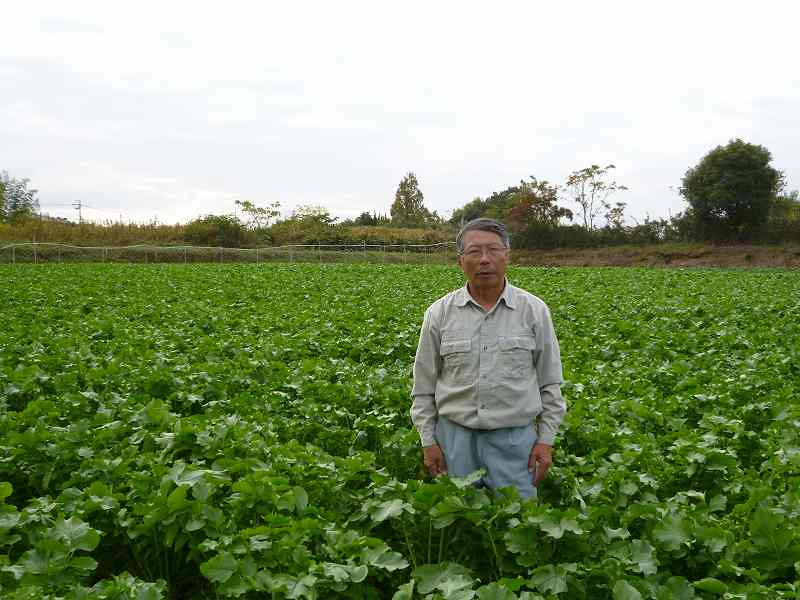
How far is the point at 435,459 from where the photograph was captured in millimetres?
3338

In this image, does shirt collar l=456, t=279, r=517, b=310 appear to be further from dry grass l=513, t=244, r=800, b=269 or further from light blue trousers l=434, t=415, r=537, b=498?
dry grass l=513, t=244, r=800, b=269

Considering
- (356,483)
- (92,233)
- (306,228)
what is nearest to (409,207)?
(306,228)

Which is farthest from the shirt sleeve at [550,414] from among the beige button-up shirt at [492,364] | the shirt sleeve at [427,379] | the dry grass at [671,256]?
the dry grass at [671,256]

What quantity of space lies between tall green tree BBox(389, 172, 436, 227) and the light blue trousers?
67.6 metres

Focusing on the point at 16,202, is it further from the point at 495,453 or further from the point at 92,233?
the point at 495,453

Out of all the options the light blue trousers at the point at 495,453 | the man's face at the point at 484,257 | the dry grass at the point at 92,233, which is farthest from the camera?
the dry grass at the point at 92,233

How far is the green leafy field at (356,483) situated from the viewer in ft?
8.57

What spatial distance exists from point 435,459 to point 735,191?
42.7 m

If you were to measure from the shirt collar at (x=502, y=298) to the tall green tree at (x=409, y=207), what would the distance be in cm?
6752

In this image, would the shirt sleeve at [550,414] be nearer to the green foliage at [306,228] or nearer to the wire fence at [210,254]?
the wire fence at [210,254]

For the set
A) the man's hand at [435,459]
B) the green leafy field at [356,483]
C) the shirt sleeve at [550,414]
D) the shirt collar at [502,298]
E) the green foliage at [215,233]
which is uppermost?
the green foliage at [215,233]

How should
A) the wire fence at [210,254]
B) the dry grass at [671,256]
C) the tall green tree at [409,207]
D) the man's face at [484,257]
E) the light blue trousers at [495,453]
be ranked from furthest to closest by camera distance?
1. the tall green tree at [409,207]
2. the dry grass at [671,256]
3. the wire fence at [210,254]
4. the light blue trousers at [495,453]
5. the man's face at [484,257]

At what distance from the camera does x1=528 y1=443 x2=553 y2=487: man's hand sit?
3.26 m

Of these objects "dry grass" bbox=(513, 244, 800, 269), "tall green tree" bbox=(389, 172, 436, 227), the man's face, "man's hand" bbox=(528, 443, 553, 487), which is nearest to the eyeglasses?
the man's face
